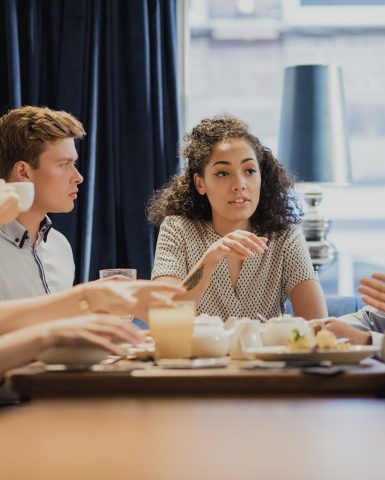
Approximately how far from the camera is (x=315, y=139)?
3.94 meters

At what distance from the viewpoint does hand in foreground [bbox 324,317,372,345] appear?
201cm

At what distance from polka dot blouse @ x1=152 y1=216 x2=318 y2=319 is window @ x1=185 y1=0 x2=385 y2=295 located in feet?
4.81

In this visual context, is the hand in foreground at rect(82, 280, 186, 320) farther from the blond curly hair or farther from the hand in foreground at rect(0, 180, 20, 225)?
the blond curly hair

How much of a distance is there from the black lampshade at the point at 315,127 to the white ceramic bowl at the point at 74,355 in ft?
8.23

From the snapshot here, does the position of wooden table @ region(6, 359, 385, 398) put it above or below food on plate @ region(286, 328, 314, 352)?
below

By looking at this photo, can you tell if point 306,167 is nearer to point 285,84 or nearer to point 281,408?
point 285,84

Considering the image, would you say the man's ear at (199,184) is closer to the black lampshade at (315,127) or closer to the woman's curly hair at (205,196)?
the woman's curly hair at (205,196)

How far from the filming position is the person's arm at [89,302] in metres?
1.67

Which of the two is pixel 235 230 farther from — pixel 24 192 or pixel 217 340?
pixel 217 340

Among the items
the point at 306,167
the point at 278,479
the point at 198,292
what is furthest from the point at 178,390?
the point at 306,167

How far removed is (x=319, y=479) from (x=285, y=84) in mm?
3021

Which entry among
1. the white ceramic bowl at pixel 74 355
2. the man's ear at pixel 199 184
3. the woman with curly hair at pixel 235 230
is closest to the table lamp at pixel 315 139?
the woman with curly hair at pixel 235 230

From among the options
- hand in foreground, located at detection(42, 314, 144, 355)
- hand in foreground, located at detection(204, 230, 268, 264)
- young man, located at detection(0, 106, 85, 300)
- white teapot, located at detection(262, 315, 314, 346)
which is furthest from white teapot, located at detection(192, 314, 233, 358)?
young man, located at detection(0, 106, 85, 300)

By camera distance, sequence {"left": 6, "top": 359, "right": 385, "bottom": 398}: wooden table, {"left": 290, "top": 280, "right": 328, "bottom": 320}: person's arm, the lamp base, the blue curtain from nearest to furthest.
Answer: {"left": 6, "top": 359, "right": 385, "bottom": 398}: wooden table, {"left": 290, "top": 280, "right": 328, "bottom": 320}: person's arm, the lamp base, the blue curtain
